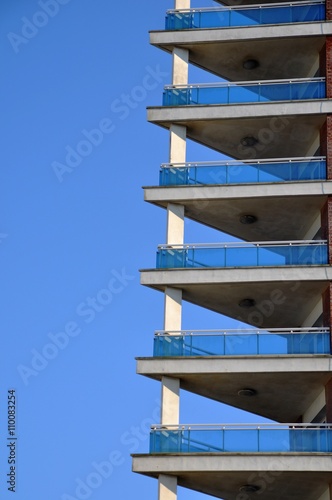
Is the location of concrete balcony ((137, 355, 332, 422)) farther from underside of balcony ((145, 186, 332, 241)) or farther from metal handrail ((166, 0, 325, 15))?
metal handrail ((166, 0, 325, 15))

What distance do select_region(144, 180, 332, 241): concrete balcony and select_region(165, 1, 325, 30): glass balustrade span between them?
646cm

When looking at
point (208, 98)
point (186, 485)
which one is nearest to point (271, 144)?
point (208, 98)

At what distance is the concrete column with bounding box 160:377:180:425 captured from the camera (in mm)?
48188

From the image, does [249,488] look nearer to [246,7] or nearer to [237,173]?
[237,173]

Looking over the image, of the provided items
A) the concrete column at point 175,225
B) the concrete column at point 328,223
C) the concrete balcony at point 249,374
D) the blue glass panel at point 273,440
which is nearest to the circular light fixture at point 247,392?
the concrete balcony at point 249,374

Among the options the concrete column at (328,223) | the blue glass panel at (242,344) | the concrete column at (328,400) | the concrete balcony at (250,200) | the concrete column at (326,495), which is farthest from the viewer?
the concrete balcony at (250,200)

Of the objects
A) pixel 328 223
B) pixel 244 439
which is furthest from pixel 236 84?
pixel 244 439

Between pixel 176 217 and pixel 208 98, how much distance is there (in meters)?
5.09

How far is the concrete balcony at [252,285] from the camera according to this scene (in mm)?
50031

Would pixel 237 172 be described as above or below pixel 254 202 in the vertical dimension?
above

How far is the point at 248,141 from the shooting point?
183 ft

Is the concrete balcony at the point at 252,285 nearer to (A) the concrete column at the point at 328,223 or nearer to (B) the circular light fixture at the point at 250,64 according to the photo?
(A) the concrete column at the point at 328,223

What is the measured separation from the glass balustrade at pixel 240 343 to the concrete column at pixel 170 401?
97 centimetres

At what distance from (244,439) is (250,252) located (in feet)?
24.1
